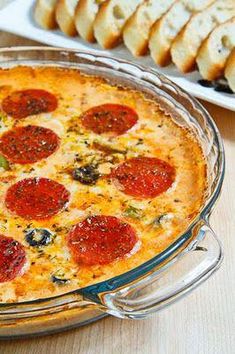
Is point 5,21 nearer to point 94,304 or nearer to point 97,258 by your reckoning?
point 97,258

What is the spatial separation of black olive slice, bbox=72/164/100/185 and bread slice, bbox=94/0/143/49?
105 centimetres

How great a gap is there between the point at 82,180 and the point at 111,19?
1.18 m

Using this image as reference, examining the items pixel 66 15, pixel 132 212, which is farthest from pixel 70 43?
pixel 132 212

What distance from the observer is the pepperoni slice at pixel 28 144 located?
98.6 inches

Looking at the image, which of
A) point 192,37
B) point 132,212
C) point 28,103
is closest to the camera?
point 132,212

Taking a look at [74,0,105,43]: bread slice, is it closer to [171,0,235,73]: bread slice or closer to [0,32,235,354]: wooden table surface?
[171,0,235,73]: bread slice

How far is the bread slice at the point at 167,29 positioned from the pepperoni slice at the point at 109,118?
1.75 feet

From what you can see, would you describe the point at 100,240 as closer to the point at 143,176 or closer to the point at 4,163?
the point at 143,176

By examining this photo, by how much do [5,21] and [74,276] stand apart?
74.8 inches

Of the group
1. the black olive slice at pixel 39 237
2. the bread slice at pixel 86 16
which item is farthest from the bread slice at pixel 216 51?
the black olive slice at pixel 39 237

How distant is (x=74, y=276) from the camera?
6.60 ft

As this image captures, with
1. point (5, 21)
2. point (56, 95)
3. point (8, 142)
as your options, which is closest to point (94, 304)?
point (8, 142)

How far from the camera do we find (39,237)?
214cm

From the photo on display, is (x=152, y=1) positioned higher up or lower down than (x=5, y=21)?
higher up
